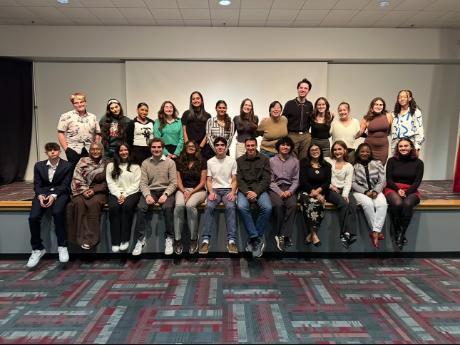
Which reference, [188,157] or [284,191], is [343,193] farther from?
[188,157]

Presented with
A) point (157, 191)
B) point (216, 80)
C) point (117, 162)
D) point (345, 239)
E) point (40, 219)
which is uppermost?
point (216, 80)

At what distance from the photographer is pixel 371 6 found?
5129 mm

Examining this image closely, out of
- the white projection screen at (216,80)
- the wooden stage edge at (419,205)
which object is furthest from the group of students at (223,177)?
the white projection screen at (216,80)

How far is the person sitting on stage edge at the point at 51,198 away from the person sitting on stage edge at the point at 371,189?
2.81 meters

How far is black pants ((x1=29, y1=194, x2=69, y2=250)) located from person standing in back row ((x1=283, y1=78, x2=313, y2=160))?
95.0 inches

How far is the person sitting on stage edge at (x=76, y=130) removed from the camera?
3742mm

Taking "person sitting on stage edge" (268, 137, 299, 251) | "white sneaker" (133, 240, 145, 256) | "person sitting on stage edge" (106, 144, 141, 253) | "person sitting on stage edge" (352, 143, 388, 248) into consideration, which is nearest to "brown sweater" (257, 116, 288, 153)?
"person sitting on stage edge" (268, 137, 299, 251)

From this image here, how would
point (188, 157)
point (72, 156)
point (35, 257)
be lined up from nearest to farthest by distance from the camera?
point (35, 257) → point (188, 157) → point (72, 156)

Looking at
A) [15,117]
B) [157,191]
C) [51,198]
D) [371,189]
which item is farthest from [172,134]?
[15,117]

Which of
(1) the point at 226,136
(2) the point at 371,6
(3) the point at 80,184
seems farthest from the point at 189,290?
(2) the point at 371,6

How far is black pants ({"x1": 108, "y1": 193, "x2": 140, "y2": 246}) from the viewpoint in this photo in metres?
3.32

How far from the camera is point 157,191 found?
354 cm

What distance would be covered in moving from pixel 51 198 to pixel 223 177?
1616 millimetres

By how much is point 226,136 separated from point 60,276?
2114 mm
